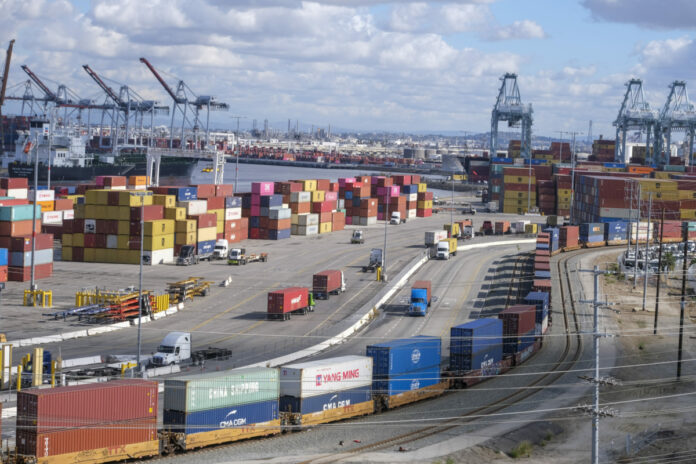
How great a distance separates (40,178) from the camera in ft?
449

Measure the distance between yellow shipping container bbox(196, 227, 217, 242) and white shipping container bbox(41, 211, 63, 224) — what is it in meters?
16.2

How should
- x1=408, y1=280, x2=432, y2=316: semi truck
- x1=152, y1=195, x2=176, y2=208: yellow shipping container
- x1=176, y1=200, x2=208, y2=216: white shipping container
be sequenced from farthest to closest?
x1=176, y1=200, x2=208, y2=216: white shipping container < x1=152, y1=195, x2=176, y2=208: yellow shipping container < x1=408, y1=280, x2=432, y2=316: semi truck

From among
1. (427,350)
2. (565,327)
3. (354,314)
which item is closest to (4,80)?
(354,314)

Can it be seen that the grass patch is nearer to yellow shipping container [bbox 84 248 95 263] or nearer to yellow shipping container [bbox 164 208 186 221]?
yellow shipping container [bbox 164 208 186 221]

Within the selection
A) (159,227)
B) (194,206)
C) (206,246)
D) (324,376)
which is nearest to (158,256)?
(159,227)

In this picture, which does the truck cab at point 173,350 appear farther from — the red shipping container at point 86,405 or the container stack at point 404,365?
the red shipping container at point 86,405

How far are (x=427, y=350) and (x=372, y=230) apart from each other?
210ft

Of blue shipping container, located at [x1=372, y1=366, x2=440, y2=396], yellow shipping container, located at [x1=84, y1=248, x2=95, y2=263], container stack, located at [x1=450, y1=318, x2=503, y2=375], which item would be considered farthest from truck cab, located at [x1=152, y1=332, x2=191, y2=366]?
yellow shipping container, located at [x1=84, y1=248, x2=95, y2=263]

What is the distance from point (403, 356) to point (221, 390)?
8670mm

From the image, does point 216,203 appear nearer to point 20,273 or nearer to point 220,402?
point 20,273

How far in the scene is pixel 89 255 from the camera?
68625 millimetres

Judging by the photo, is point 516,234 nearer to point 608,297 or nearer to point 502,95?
point 608,297

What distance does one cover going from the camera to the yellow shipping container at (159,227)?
6675 cm

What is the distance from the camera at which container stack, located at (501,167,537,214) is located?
12744cm
